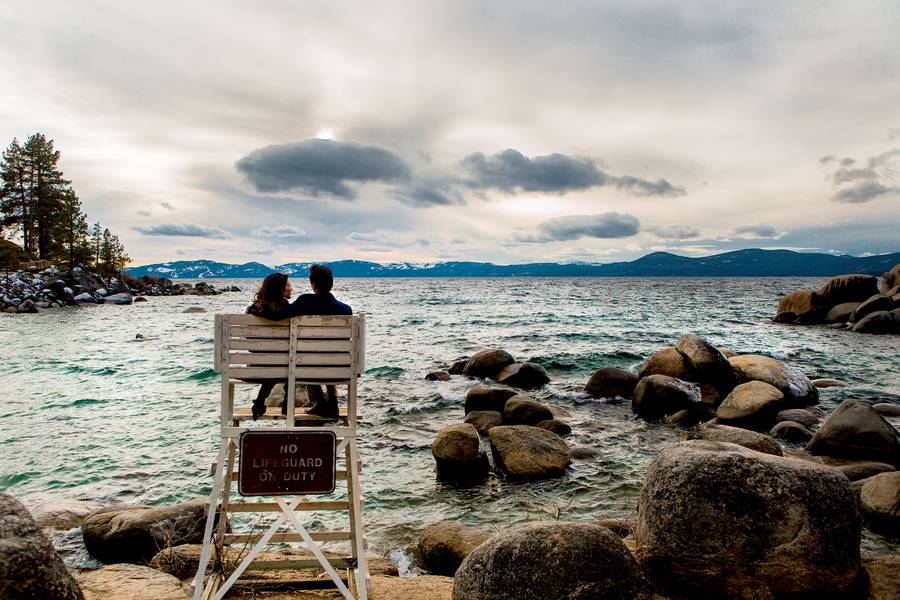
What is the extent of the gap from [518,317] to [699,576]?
40384 millimetres

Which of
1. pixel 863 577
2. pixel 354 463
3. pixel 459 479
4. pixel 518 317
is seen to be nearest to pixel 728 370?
pixel 459 479

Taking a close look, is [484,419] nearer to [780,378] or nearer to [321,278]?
[321,278]

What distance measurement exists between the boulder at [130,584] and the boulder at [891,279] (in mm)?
48282

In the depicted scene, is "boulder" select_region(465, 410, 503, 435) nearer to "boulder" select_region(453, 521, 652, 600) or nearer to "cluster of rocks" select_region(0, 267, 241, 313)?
"boulder" select_region(453, 521, 652, 600)

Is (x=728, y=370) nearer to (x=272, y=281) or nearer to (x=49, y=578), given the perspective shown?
(x=272, y=281)

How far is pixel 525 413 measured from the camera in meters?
12.3

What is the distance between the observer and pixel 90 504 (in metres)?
8.19

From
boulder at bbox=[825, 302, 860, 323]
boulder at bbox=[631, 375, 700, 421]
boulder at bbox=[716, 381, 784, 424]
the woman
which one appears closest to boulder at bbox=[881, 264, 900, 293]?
boulder at bbox=[825, 302, 860, 323]

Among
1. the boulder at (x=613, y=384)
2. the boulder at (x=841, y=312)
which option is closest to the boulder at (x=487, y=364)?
the boulder at (x=613, y=384)

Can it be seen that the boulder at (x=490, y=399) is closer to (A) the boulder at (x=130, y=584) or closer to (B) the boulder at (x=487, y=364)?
(B) the boulder at (x=487, y=364)

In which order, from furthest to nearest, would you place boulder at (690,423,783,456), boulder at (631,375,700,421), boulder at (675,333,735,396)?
boulder at (675,333,735,396) < boulder at (631,375,700,421) < boulder at (690,423,783,456)

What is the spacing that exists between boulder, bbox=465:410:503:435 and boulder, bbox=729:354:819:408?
8.06 metres

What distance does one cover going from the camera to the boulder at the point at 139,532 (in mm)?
6500

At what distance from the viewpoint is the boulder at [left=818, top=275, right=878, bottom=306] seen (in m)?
37.7
